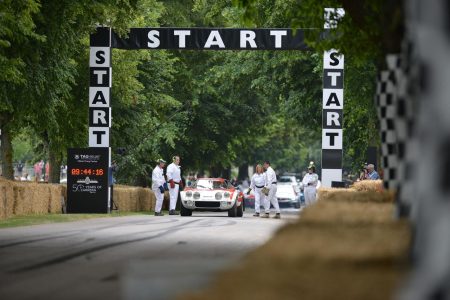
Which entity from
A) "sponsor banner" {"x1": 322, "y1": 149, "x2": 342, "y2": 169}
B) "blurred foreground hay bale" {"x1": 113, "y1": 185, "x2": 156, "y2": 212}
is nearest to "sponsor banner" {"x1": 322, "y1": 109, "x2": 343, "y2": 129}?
"sponsor banner" {"x1": 322, "y1": 149, "x2": 342, "y2": 169}

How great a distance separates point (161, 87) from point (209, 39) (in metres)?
16.0

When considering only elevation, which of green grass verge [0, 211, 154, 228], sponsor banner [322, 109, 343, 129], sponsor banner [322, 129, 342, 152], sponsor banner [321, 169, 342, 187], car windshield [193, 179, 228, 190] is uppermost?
sponsor banner [322, 109, 343, 129]

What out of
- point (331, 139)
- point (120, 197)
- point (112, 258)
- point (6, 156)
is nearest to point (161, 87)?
point (120, 197)

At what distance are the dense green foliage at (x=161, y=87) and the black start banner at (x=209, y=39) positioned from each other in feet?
3.15

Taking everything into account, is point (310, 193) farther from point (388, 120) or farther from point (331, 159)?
point (388, 120)

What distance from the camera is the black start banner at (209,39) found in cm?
3559

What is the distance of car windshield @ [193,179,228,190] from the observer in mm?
40594

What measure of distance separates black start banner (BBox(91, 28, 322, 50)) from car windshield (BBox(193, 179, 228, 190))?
6284 mm

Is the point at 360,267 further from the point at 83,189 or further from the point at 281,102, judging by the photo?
the point at 281,102

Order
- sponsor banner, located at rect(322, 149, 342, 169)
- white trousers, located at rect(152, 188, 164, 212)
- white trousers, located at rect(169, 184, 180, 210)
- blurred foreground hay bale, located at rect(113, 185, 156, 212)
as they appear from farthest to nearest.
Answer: blurred foreground hay bale, located at rect(113, 185, 156, 212) < white trousers, located at rect(169, 184, 180, 210) < white trousers, located at rect(152, 188, 164, 212) < sponsor banner, located at rect(322, 149, 342, 169)

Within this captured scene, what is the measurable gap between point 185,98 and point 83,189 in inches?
932

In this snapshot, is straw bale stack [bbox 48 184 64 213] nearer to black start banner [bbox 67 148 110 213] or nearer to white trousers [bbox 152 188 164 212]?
black start banner [bbox 67 148 110 213]

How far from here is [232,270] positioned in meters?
7.63

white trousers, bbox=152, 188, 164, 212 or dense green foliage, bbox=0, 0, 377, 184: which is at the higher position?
dense green foliage, bbox=0, 0, 377, 184
